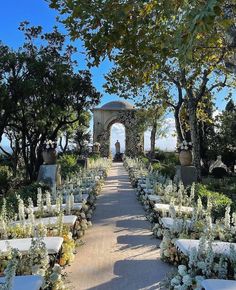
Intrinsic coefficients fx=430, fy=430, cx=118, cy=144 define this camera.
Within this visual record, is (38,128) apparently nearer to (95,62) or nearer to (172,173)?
(172,173)

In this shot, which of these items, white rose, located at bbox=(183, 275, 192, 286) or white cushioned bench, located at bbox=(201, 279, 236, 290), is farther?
white rose, located at bbox=(183, 275, 192, 286)

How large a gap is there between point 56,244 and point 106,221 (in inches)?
166

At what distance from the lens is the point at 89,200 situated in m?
10.9

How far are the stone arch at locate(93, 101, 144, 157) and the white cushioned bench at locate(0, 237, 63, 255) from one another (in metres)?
36.1

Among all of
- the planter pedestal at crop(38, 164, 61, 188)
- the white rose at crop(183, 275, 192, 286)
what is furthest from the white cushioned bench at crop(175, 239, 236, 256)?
the planter pedestal at crop(38, 164, 61, 188)

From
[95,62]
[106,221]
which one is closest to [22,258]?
[95,62]

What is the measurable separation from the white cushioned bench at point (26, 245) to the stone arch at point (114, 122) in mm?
36128

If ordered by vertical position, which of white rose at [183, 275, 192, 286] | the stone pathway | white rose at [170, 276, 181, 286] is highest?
white rose at [183, 275, 192, 286]

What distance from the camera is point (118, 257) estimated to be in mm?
6562

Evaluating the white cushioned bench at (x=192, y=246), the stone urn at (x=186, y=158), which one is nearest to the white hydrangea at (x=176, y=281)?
the white cushioned bench at (x=192, y=246)

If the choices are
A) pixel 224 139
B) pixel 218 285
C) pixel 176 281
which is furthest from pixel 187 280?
pixel 224 139

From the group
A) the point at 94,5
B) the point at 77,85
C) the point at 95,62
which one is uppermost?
the point at 77,85

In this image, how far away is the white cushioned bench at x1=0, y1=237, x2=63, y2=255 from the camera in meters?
5.21

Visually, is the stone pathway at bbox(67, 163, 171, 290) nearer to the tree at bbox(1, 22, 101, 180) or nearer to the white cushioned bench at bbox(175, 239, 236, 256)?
the white cushioned bench at bbox(175, 239, 236, 256)
